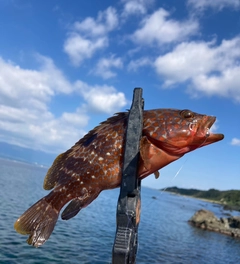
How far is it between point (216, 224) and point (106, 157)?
52.7 m

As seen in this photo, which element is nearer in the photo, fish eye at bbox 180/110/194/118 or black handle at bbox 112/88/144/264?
black handle at bbox 112/88/144/264

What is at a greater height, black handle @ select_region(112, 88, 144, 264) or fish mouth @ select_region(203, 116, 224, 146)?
fish mouth @ select_region(203, 116, 224, 146)

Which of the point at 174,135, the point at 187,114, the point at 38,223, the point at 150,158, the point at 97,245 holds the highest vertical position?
the point at 187,114

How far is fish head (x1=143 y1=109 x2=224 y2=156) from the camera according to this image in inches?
156

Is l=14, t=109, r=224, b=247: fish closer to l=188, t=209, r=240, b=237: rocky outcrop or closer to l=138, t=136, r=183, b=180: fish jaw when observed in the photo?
l=138, t=136, r=183, b=180: fish jaw

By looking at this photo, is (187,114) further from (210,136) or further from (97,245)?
(97,245)

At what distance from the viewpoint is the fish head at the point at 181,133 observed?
3.97 metres

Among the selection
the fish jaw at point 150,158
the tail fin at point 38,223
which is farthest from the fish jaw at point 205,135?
the tail fin at point 38,223

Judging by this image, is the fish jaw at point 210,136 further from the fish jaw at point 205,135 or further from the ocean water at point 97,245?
the ocean water at point 97,245

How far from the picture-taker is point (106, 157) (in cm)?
403

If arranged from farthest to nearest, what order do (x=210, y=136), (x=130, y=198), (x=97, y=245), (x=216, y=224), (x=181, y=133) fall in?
(x=216, y=224), (x=97, y=245), (x=181, y=133), (x=210, y=136), (x=130, y=198)

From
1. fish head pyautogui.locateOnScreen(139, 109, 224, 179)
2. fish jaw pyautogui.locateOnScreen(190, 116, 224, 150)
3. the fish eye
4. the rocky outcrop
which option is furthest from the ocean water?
fish jaw pyautogui.locateOnScreen(190, 116, 224, 150)

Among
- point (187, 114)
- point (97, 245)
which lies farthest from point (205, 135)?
point (97, 245)

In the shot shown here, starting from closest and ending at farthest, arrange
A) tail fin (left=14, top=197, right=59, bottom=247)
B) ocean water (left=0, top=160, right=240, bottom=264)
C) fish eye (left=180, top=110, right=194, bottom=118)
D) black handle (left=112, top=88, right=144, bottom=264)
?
1. black handle (left=112, top=88, right=144, bottom=264)
2. tail fin (left=14, top=197, right=59, bottom=247)
3. fish eye (left=180, top=110, right=194, bottom=118)
4. ocean water (left=0, top=160, right=240, bottom=264)
